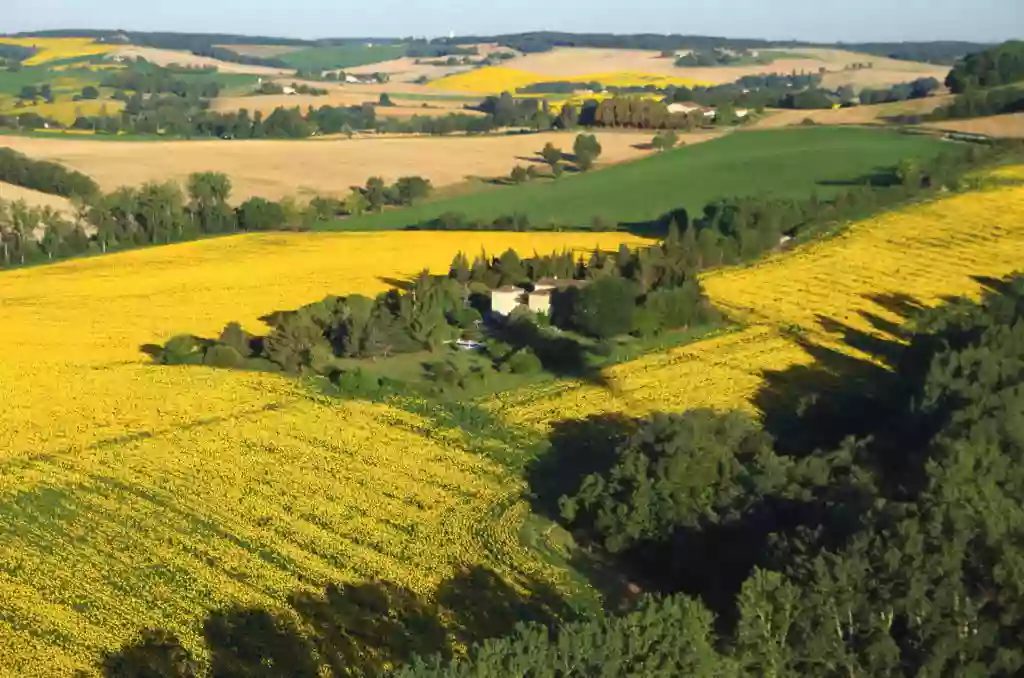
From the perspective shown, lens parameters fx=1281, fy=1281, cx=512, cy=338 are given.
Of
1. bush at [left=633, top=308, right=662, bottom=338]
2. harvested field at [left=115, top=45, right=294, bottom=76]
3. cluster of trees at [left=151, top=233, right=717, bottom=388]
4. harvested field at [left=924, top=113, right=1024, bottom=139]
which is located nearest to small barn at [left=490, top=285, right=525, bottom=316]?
cluster of trees at [left=151, top=233, right=717, bottom=388]

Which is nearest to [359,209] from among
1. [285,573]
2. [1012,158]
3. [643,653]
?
[1012,158]

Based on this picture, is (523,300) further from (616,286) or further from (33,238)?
(33,238)

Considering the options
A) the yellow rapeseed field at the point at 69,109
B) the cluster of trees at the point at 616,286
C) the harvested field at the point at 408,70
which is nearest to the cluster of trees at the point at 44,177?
the cluster of trees at the point at 616,286

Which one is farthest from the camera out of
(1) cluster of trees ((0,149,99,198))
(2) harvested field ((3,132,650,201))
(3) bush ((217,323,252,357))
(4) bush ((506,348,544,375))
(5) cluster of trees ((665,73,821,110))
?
(5) cluster of trees ((665,73,821,110))

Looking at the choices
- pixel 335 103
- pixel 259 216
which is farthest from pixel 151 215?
pixel 335 103

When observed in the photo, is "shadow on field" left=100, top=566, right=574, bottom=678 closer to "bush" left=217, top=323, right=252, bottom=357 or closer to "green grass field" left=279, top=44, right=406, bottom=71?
"bush" left=217, top=323, right=252, bottom=357

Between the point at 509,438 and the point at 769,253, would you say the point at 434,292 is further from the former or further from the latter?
the point at 769,253
